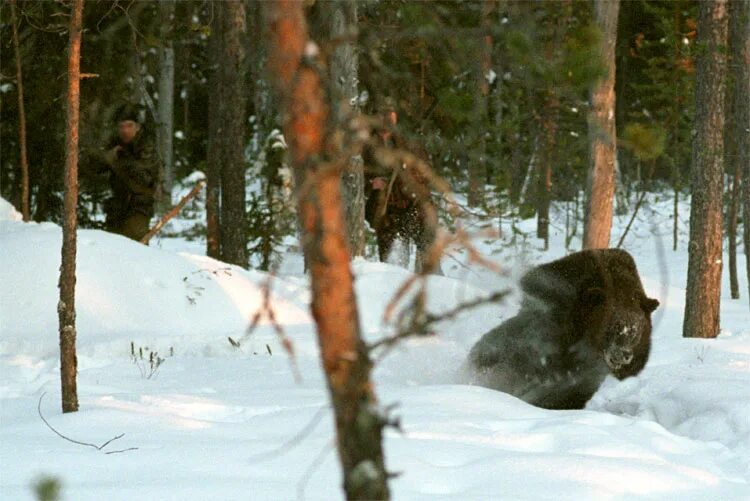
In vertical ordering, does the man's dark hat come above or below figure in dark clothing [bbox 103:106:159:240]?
above

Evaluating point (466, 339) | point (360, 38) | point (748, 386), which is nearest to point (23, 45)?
point (466, 339)

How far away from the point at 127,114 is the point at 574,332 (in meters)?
9.15

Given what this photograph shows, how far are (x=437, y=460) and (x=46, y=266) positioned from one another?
6776 mm

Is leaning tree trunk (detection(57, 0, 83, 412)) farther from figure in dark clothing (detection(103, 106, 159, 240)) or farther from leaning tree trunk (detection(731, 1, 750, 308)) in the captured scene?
Answer: leaning tree trunk (detection(731, 1, 750, 308))

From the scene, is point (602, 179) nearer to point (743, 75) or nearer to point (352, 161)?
point (743, 75)

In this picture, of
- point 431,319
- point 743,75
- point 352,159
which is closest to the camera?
point 431,319

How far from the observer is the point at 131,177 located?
44.0 feet

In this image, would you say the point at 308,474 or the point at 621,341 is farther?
the point at 621,341

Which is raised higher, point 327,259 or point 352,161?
point 327,259

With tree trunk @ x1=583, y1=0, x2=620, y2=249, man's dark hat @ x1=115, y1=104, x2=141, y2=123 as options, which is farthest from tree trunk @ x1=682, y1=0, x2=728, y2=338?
man's dark hat @ x1=115, y1=104, x2=141, y2=123

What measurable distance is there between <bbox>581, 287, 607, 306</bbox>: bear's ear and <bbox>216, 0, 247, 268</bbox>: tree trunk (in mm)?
8169

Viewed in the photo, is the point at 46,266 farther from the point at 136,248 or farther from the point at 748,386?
the point at 748,386

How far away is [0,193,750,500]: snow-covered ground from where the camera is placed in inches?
164

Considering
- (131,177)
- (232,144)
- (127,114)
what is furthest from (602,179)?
(127,114)
